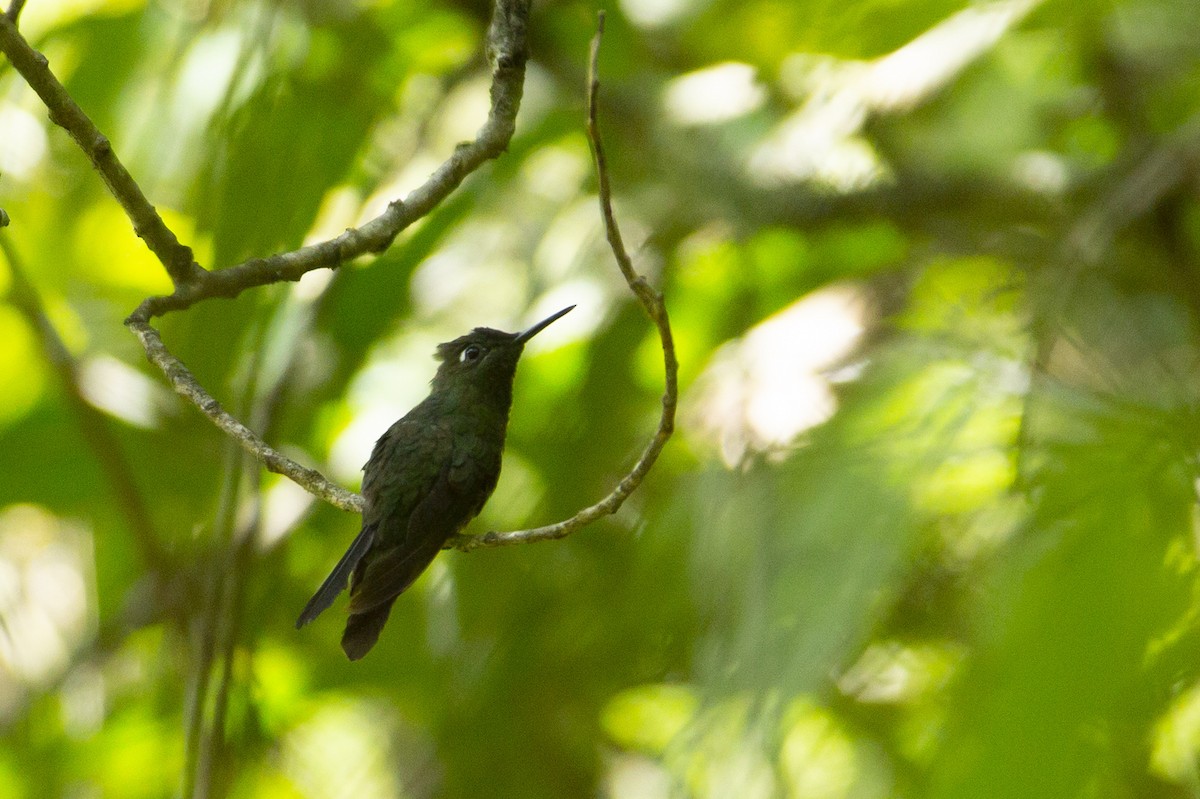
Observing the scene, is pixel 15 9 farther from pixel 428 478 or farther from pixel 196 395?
pixel 428 478

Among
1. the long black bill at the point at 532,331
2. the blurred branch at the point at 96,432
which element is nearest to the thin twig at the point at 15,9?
the blurred branch at the point at 96,432

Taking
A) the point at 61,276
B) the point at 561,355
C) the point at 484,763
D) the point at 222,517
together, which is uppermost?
the point at 61,276

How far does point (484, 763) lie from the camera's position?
8.49 ft

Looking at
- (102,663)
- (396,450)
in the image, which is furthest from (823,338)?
(102,663)

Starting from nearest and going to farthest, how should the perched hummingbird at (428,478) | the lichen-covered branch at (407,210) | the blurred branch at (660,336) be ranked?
1. the blurred branch at (660,336)
2. the lichen-covered branch at (407,210)
3. the perched hummingbird at (428,478)

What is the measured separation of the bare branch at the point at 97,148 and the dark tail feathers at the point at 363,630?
701 millimetres

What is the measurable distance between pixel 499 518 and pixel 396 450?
353 mm

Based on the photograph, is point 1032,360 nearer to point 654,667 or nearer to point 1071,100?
point 654,667

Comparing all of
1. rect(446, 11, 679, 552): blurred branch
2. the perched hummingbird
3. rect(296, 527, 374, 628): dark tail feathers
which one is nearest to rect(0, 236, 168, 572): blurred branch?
the perched hummingbird

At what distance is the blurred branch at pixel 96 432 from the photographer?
279cm

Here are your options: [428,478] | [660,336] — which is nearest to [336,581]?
[428,478]

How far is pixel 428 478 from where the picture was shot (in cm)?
244

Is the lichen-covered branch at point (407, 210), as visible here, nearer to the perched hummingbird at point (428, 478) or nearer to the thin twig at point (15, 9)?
the thin twig at point (15, 9)

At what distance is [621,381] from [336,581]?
3.09 ft
